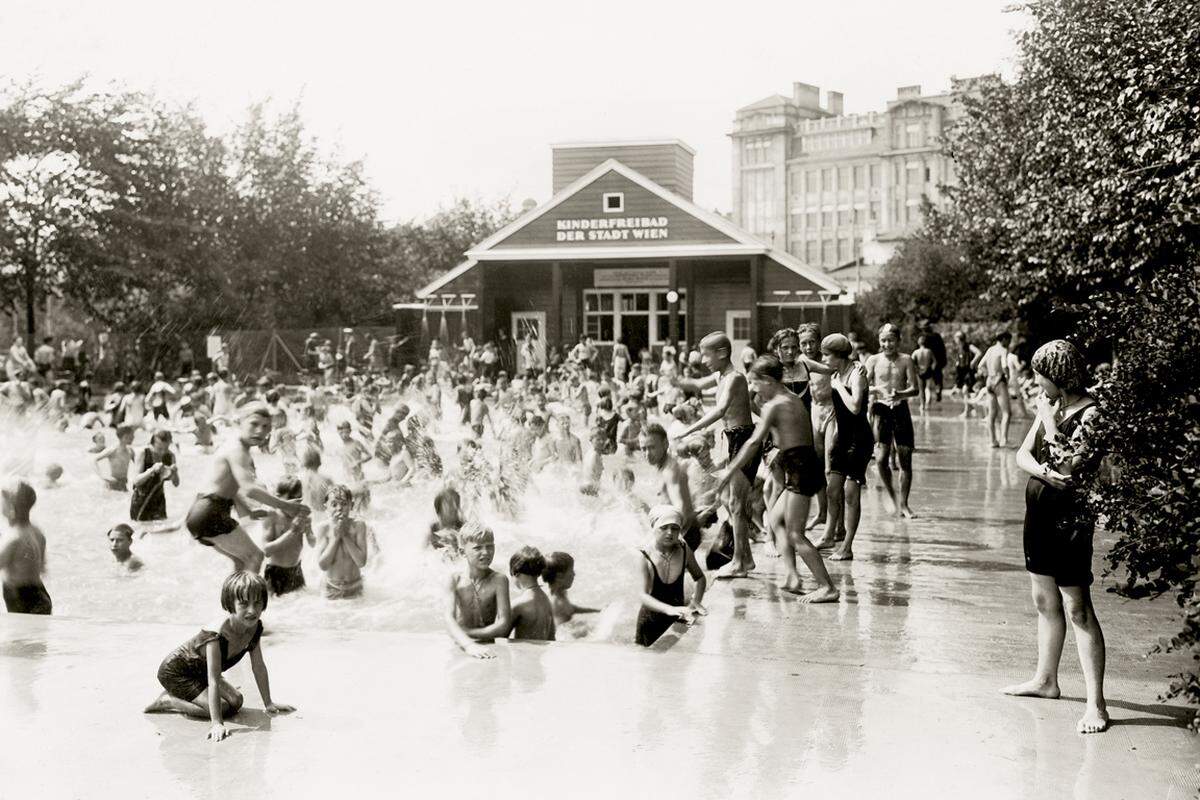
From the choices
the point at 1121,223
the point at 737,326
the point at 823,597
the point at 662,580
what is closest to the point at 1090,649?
the point at 662,580

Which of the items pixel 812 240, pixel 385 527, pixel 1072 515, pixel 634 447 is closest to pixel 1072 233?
pixel 634 447

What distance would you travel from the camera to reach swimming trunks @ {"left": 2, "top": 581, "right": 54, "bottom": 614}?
8422mm

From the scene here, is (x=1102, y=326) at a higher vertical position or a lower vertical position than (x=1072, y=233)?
lower

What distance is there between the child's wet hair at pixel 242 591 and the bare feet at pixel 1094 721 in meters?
3.57

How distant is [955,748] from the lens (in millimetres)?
5129

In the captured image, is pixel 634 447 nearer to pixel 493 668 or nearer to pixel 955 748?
pixel 493 668

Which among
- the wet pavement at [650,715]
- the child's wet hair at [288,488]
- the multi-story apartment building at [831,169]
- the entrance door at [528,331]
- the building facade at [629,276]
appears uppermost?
the multi-story apartment building at [831,169]

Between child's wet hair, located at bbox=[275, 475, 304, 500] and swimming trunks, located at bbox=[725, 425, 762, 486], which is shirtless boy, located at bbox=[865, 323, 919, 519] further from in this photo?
child's wet hair, located at bbox=[275, 475, 304, 500]

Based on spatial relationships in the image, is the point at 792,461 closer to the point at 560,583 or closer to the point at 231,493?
the point at 560,583

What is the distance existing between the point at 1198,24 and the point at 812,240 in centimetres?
10054

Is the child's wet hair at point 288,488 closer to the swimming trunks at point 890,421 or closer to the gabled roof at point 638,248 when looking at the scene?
the swimming trunks at point 890,421

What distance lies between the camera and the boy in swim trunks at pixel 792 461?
7.95 m

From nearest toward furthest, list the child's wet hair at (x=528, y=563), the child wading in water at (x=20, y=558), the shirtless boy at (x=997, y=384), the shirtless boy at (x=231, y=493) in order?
the child's wet hair at (x=528, y=563) → the shirtless boy at (x=231, y=493) → the child wading in water at (x=20, y=558) → the shirtless boy at (x=997, y=384)

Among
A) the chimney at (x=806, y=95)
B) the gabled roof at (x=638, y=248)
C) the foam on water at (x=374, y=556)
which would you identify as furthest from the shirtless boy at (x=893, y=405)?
the chimney at (x=806, y=95)
